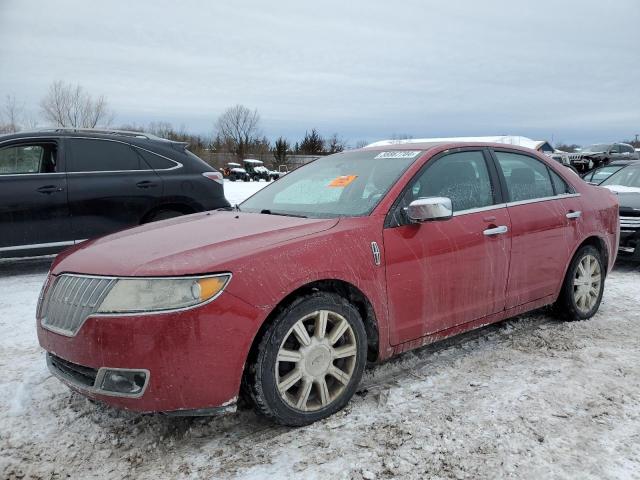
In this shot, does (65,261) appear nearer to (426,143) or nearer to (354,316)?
(354,316)

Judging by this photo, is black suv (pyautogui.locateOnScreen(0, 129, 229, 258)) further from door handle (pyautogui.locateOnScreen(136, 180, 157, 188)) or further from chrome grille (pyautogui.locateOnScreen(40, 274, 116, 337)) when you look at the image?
chrome grille (pyautogui.locateOnScreen(40, 274, 116, 337))

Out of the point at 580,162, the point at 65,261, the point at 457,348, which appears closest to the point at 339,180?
the point at 457,348

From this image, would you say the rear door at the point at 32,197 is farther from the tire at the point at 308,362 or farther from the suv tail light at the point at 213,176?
the tire at the point at 308,362

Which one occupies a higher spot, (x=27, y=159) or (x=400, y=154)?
(x=400, y=154)

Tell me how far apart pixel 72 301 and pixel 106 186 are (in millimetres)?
4071

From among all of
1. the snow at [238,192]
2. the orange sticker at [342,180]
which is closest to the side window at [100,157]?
the orange sticker at [342,180]

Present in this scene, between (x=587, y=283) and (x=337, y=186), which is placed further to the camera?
(x=587, y=283)

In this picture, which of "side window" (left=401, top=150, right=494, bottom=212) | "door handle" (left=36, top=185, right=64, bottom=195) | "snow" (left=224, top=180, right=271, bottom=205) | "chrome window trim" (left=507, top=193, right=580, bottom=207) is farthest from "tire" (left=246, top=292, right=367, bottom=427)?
"snow" (left=224, top=180, right=271, bottom=205)

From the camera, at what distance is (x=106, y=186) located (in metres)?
6.29

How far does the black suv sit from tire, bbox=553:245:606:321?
439cm

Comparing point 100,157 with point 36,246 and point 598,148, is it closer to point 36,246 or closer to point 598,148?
point 36,246

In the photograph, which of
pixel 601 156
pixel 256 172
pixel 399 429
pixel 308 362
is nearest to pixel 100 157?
pixel 308 362

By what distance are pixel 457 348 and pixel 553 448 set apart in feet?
4.54

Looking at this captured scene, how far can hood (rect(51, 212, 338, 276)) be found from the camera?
2475 mm
